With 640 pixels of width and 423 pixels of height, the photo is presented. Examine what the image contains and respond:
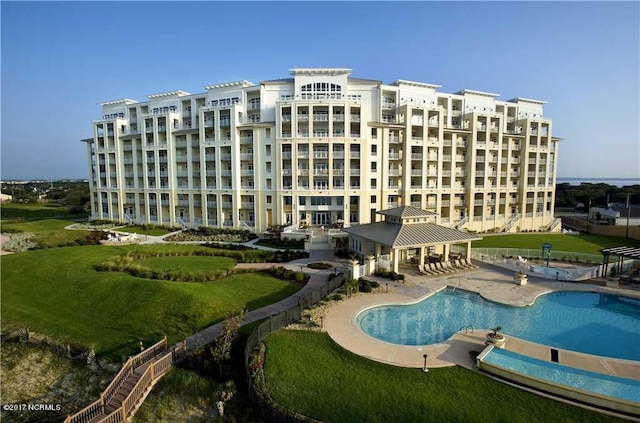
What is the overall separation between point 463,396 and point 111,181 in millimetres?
67120

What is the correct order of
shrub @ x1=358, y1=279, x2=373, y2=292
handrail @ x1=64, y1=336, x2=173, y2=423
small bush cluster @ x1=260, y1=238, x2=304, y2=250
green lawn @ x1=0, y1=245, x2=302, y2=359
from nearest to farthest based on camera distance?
1. handrail @ x1=64, y1=336, x2=173, y2=423
2. green lawn @ x1=0, y1=245, x2=302, y2=359
3. shrub @ x1=358, y1=279, x2=373, y2=292
4. small bush cluster @ x1=260, y1=238, x2=304, y2=250

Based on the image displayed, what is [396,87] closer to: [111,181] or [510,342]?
[510,342]

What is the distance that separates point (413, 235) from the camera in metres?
29.8

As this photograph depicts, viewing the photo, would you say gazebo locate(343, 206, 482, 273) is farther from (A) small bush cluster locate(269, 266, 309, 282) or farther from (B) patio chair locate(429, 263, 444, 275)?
(A) small bush cluster locate(269, 266, 309, 282)

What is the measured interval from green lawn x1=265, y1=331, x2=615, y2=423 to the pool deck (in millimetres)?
1005

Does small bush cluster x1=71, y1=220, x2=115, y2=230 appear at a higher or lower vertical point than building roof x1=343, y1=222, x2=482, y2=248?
lower

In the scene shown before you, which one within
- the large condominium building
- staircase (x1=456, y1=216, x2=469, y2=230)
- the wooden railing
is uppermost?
the large condominium building

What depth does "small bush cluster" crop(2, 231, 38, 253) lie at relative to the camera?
3894 centimetres

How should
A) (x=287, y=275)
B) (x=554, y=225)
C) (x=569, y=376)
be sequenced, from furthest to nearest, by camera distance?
(x=554, y=225)
(x=287, y=275)
(x=569, y=376)

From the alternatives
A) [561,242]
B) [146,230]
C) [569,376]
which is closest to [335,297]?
[569,376]

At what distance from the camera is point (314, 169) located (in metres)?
46.8

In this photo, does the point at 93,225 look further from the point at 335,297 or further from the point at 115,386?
the point at 335,297

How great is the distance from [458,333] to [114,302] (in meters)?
22.6

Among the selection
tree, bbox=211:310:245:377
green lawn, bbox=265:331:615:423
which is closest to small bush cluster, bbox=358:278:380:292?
green lawn, bbox=265:331:615:423
